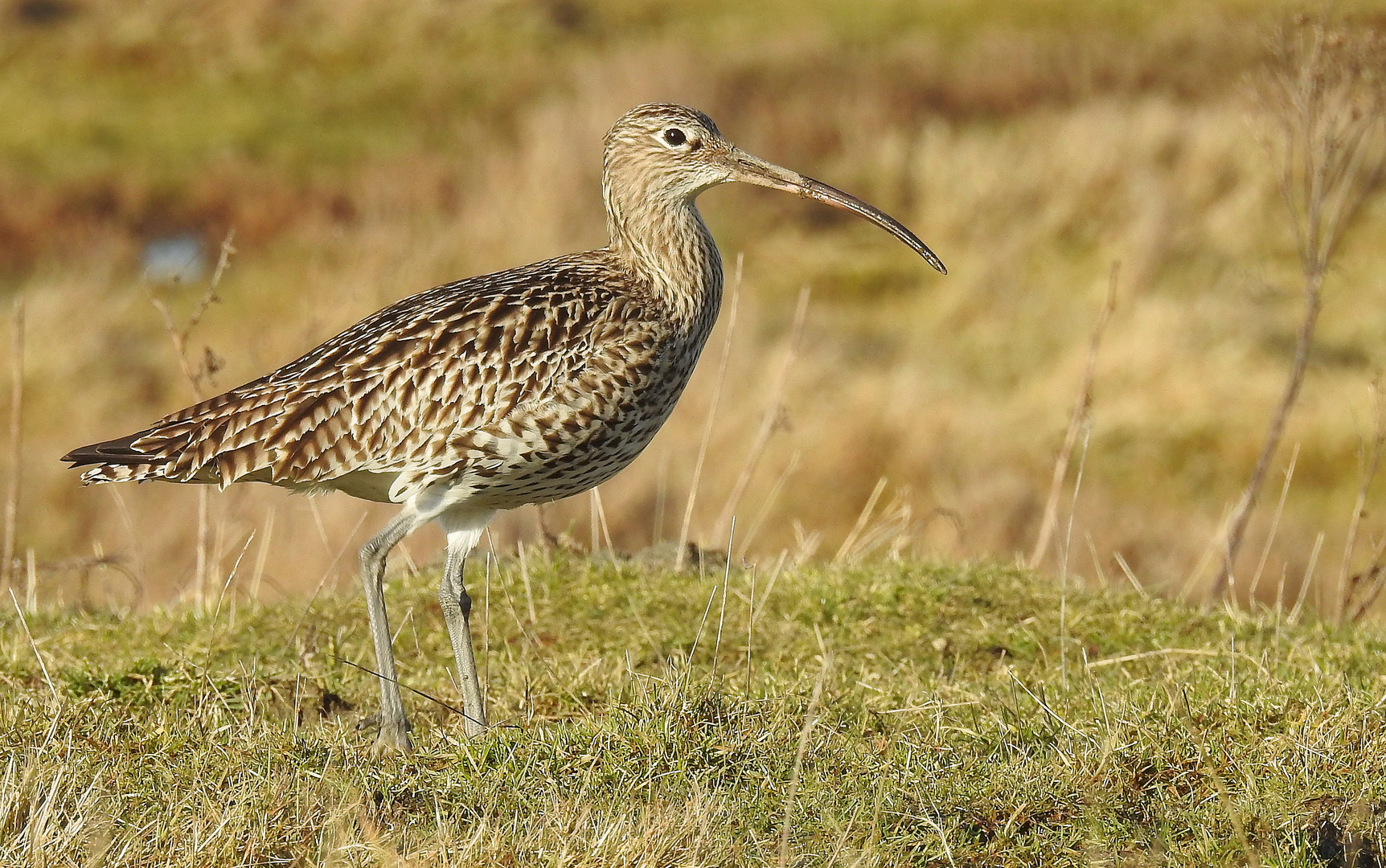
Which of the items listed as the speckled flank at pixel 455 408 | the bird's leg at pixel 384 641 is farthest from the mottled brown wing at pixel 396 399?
the bird's leg at pixel 384 641

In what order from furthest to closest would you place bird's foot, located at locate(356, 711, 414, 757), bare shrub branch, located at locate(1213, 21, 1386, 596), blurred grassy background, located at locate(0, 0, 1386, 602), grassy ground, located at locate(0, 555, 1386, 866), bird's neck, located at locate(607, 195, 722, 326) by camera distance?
blurred grassy background, located at locate(0, 0, 1386, 602) → bare shrub branch, located at locate(1213, 21, 1386, 596) → bird's neck, located at locate(607, 195, 722, 326) → bird's foot, located at locate(356, 711, 414, 757) → grassy ground, located at locate(0, 555, 1386, 866)

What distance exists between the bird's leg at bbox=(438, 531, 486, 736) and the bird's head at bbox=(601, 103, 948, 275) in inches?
57.7

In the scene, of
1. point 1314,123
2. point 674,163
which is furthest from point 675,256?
point 1314,123

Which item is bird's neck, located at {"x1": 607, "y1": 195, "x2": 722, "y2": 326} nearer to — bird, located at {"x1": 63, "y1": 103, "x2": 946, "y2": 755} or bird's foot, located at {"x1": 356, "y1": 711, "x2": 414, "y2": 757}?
bird, located at {"x1": 63, "y1": 103, "x2": 946, "y2": 755}

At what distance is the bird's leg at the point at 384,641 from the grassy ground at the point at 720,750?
0.39 ft

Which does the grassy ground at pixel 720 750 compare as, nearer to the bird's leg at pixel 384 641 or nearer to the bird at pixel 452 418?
the bird's leg at pixel 384 641

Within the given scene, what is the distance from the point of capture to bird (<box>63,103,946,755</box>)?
5383mm

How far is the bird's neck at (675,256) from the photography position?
598 cm

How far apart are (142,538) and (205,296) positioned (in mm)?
7005

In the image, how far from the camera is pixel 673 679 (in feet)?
15.8

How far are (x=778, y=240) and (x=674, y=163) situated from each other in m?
13.4

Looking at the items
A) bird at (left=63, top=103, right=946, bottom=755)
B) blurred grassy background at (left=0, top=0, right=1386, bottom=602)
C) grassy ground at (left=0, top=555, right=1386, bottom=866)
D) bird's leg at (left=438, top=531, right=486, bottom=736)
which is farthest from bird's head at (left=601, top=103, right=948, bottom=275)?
blurred grassy background at (left=0, top=0, right=1386, bottom=602)

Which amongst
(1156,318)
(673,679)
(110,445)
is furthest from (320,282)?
(673,679)

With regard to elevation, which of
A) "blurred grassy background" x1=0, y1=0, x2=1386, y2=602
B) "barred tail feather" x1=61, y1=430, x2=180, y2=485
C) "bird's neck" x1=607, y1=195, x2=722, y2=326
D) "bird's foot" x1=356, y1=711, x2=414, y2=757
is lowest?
"blurred grassy background" x1=0, y1=0, x2=1386, y2=602
